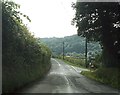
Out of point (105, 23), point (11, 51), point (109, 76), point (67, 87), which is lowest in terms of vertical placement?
point (67, 87)

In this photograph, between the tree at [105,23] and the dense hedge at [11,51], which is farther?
the tree at [105,23]

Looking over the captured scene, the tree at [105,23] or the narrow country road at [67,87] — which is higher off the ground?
the tree at [105,23]

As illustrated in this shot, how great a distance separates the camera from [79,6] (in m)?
43.8

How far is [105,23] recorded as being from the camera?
43.3 metres

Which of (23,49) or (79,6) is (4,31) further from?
(79,6)

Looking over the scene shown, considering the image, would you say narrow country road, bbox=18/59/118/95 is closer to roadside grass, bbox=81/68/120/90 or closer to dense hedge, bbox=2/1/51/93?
dense hedge, bbox=2/1/51/93

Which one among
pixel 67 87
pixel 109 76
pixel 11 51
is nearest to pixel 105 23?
pixel 109 76

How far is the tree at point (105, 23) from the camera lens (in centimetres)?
4209

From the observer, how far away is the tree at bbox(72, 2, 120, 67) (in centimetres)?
4209

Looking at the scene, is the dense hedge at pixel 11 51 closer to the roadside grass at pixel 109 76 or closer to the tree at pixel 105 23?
the roadside grass at pixel 109 76

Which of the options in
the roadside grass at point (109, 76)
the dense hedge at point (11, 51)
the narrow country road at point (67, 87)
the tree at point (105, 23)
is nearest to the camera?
the dense hedge at point (11, 51)

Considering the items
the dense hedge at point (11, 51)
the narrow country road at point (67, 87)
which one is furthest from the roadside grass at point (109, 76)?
the dense hedge at point (11, 51)

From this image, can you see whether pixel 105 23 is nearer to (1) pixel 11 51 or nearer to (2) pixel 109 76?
(2) pixel 109 76

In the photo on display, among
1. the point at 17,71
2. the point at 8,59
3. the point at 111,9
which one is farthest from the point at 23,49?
the point at 111,9
